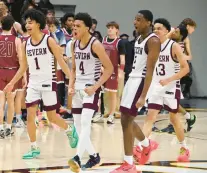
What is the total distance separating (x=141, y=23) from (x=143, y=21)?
3 centimetres

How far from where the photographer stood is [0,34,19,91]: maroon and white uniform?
35.9 feet

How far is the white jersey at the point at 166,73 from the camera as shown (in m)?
8.45

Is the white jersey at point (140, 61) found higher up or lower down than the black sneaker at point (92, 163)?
higher up


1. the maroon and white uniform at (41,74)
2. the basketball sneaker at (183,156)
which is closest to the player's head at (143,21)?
the maroon and white uniform at (41,74)

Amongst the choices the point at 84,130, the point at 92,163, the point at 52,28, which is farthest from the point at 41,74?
the point at 52,28

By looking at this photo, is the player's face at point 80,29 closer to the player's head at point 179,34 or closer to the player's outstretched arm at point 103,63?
the player's outstretched arm at point 103,63

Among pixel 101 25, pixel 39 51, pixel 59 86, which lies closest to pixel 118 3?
pixel 101 25

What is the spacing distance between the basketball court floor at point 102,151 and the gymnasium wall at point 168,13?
7.06 m

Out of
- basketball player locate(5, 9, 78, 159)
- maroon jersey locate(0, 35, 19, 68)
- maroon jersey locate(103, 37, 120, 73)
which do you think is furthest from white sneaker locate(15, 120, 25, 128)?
basketball player locate(5, 9, 78, 159)

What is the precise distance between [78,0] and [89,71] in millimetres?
11550

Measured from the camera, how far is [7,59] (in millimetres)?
11086

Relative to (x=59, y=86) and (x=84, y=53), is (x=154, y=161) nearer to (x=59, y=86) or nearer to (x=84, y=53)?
(x=84, y=53)

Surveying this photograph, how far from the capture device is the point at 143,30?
7.07m

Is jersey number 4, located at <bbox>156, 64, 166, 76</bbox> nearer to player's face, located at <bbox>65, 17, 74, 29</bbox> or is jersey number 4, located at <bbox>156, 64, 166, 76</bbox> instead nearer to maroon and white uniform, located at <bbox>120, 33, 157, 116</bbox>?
maroon and white uniform, located at <bbox>120, 33, 157, 116</bbox>
